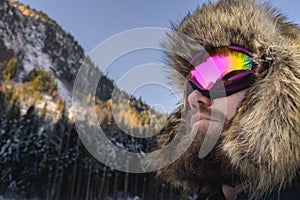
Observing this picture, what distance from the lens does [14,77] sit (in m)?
118

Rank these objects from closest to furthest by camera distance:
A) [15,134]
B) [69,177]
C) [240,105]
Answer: [240,105], [15,134], [69,177]

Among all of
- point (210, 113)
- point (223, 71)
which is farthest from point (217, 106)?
point (223, 71)

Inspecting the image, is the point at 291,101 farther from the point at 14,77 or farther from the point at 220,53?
the point at 14,77

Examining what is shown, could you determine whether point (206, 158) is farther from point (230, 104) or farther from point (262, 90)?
point (262, 90)

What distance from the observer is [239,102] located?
3.63ft

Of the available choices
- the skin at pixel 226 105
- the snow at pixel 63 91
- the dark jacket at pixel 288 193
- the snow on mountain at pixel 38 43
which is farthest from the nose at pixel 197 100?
the snow at pixel 63 91

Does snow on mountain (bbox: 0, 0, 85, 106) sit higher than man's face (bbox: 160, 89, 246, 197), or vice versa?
snow on mountain (bbox: 0, 0, 85, 106)

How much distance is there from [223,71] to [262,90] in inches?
8.6

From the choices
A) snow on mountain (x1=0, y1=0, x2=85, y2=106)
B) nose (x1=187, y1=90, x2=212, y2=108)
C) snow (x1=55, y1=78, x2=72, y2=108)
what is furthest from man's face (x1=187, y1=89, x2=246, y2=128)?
snow (x1=55, y1=78, x2=72, y2=108)

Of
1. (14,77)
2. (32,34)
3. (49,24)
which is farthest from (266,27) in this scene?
(49,24)

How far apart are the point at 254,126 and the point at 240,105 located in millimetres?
138

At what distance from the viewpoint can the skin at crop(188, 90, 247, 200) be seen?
3.63 ft

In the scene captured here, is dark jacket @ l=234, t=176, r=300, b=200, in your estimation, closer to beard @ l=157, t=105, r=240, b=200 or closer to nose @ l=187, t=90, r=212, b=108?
beard @ l=157, t=105, r=240, b=200

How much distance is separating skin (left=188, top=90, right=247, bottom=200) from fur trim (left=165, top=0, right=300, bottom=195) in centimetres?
4
